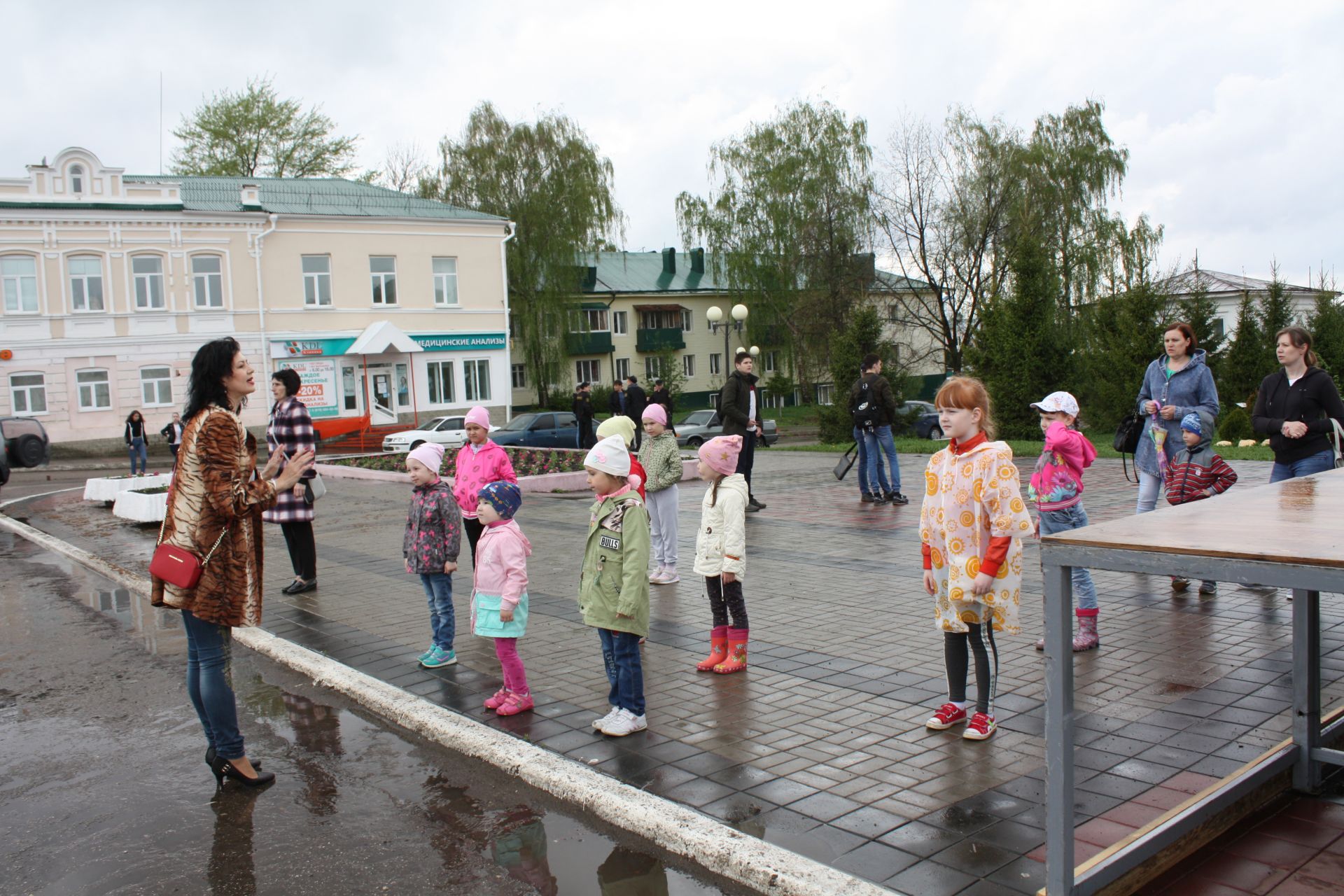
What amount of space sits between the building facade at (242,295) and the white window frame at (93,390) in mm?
40

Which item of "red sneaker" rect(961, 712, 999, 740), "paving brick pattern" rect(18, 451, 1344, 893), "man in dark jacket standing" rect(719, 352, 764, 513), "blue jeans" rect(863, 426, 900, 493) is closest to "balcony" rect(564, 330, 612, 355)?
"blue jeans" rect(863, 426, 900, 493)

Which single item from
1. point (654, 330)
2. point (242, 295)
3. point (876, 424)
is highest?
point (242, 295)

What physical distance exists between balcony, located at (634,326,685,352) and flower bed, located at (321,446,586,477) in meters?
33.9

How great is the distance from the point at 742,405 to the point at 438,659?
228 inches

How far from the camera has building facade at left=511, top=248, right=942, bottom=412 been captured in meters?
53.7

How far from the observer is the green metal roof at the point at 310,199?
35531 mm

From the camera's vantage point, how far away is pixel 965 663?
4582 millimetres

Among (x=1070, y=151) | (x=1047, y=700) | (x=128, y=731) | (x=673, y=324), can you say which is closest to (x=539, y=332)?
(x=673, y=324)

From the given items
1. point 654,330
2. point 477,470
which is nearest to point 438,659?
point 477,470

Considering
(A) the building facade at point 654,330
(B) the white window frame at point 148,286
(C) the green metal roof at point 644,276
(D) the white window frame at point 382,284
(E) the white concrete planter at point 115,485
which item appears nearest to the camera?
(E) the white concrete planter at point 115,485

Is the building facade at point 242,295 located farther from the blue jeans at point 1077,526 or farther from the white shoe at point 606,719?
the blue jeans at point 1077,526

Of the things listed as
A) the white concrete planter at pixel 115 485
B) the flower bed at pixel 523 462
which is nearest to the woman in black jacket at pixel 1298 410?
the flower bed at pixel 523 462

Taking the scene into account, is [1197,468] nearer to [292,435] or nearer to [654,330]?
[292,435]

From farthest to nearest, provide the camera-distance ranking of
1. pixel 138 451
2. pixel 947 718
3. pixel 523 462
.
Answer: pixel 138 451, pixel 523 462, pixel 947 718
